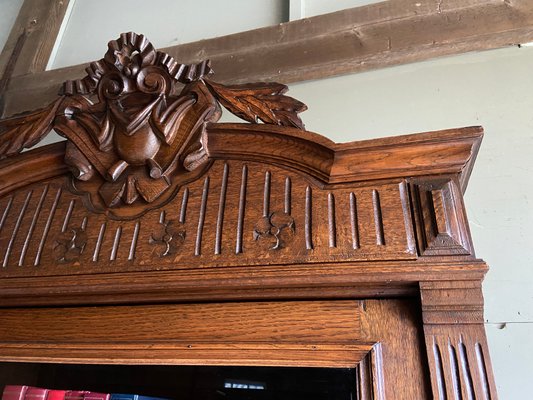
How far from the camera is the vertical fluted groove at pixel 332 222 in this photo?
44 cm

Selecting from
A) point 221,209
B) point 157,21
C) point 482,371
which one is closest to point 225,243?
point 221,209

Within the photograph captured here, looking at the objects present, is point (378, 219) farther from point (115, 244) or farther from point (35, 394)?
point (35, 394)

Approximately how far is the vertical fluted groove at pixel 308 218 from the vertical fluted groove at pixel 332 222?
19 mm

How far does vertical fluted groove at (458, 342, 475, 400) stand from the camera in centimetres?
37

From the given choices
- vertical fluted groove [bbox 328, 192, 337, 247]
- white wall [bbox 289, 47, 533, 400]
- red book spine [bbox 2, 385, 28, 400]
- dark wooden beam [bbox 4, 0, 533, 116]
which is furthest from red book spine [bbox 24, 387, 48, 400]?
dark wooden beam [bbox 4, 0, 533, 116]

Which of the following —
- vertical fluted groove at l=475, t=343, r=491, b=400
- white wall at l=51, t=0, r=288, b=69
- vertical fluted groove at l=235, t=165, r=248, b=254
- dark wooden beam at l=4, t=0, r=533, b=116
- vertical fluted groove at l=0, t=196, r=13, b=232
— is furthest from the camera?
white wall at l=51, t=0, r=288, b=69

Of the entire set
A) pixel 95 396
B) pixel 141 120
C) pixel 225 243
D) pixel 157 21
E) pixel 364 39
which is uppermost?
pixel 157 21

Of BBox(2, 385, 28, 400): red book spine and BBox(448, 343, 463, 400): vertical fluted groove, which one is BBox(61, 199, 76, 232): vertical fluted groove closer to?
BBox(2, 385, 28, 400): red book spine

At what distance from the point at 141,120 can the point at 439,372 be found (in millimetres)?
416

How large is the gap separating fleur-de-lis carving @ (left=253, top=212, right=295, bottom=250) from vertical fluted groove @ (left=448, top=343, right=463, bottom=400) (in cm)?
18

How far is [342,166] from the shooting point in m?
0.47

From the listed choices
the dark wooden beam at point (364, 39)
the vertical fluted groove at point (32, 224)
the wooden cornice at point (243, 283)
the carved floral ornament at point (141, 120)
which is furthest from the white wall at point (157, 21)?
the wooden cornice at point (243, 283)

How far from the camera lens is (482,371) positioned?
0.37 m

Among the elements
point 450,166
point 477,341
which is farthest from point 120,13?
point 477,341
